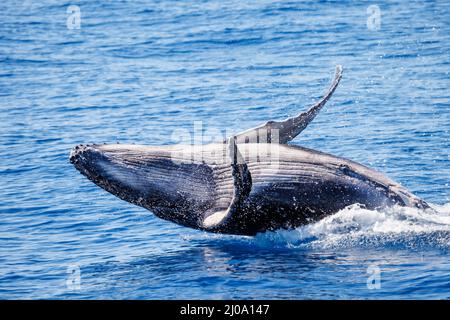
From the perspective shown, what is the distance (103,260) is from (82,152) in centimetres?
238

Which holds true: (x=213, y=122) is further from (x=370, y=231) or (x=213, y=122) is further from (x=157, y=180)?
(x=370, y=231)

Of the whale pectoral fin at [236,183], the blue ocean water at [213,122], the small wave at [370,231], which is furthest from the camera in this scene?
the small wave at [370,231]

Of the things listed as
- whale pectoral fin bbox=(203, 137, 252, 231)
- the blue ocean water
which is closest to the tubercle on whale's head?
whale pectoral fin bbox=(203, 137, 252, 231)

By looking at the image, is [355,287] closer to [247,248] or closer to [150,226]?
[247,248]

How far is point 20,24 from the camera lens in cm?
4959

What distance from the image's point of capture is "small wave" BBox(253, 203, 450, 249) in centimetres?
1831

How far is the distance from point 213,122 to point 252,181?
38.1ft

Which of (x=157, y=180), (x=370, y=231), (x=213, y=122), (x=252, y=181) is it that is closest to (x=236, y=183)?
(x=252, y=181)

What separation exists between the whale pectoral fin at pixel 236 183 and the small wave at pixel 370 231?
1.70 m

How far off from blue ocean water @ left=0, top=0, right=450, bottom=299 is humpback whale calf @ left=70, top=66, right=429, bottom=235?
411 mm

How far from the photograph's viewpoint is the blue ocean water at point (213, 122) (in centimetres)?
1750

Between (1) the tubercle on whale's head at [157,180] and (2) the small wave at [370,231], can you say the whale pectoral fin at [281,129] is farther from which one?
(2) the small wave at [370,231]

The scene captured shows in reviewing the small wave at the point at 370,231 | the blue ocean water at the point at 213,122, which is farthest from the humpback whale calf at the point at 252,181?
the blue ocean water at the point at 213,122
